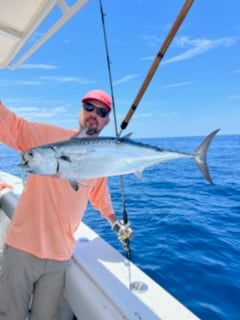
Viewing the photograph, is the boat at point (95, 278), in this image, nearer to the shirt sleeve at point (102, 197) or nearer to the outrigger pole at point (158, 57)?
the shirt sleeve at point (102, 197)

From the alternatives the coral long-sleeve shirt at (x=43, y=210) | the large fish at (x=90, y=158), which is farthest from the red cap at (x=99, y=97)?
the large fish at (x=90, y=158)

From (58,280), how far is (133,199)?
5.49 m

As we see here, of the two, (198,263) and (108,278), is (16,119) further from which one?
(198,263)

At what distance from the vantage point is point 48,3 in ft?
7.02

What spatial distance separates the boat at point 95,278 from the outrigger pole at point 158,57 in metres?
0.63

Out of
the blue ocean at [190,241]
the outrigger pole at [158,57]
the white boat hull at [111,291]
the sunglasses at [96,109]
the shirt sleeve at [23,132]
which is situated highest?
the outrigger pole at [158,57]

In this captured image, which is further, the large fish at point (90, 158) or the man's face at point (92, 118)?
the man's face at point (92, 118)

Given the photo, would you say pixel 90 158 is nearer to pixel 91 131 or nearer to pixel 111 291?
pixel 91 131

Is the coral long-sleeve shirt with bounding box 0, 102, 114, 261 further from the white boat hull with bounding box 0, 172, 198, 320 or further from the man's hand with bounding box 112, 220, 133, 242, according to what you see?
the man's hand with bounding box 112, 220, 133, 242

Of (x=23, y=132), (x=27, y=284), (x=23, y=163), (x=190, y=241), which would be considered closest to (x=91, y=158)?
(x=23, y=163)

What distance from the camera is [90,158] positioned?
122 centimetres

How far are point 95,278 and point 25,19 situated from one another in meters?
1.93

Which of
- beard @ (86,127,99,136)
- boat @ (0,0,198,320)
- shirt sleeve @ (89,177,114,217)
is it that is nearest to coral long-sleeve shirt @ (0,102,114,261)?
beard @ (86,127,99,136)

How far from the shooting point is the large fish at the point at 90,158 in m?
1.17
